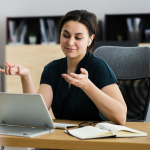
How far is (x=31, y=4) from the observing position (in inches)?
156

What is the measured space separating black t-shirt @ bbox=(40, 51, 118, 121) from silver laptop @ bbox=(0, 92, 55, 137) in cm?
36

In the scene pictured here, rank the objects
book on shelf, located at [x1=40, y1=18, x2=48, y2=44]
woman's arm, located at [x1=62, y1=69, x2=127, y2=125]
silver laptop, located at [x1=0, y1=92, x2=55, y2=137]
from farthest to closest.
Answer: book on shelf, located at [x1=40, y1=18, x2=48, y2=44]
woman's arm, located at [x1=62, y1=69, x2=127, y2=125]
silver laptop, located at [x1=0, y1=92, x2=55, y2=137]

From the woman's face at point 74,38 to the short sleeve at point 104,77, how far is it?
14cm

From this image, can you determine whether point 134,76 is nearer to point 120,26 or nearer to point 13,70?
point 13,70

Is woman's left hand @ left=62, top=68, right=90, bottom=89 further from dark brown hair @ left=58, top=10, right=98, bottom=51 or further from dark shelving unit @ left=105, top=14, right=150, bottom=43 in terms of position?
dark shelving unit @ left=105, top=14, right=150, bottom=43

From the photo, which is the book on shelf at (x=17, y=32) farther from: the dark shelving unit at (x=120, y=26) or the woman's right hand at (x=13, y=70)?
the woman's right hand at (x=13, y=70)

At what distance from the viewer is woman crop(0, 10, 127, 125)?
3.91 ft

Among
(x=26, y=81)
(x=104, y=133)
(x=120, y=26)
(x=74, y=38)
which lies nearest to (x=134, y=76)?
(x=74, y=38)

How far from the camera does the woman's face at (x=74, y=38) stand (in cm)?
127

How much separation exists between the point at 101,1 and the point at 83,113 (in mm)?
2805

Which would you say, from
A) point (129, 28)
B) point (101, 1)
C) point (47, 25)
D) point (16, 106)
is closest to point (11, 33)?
point (47, 25)

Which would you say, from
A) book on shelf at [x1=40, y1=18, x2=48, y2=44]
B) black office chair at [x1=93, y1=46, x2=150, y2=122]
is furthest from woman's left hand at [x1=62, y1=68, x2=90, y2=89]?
book on shelf at [x1=40, y1=18, x2=48, y2=44]

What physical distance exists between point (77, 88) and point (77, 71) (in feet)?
0.34

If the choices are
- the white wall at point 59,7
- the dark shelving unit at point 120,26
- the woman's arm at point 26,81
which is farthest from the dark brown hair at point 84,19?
the white wall at point 59,7
